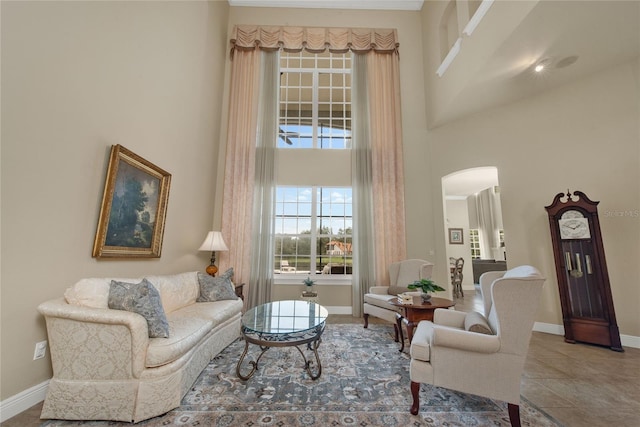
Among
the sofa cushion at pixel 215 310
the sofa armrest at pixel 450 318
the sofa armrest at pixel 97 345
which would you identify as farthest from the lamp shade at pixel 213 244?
the sofa armrest at pixel 450 318

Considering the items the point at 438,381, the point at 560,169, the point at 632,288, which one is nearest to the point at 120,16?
the point at 438,381

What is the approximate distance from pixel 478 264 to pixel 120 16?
10216 mm

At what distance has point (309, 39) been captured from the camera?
5.32 meters

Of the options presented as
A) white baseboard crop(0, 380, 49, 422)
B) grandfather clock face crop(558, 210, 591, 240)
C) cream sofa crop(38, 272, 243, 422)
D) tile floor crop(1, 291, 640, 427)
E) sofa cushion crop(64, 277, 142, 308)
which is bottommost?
tile floor crop(1, 291, 640, 427)

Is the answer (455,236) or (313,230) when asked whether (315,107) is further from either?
(455,236)

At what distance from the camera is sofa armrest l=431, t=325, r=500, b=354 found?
1.69 meters

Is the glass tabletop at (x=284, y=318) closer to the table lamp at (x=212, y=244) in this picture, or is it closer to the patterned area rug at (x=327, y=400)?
the patterned area rug at (x=327, y=400)

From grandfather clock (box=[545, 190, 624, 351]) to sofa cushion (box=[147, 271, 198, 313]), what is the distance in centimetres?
495

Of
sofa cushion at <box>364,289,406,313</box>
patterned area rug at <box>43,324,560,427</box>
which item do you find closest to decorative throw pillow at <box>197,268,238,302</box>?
patterned area rug at <box>43,324,560,427</box>

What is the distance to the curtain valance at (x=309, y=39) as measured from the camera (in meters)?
5.29

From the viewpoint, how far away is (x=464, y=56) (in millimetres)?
3943

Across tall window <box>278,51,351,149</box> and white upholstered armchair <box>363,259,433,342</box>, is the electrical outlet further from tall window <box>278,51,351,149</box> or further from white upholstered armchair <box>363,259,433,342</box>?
tall window <box>278,51,351,149</box>

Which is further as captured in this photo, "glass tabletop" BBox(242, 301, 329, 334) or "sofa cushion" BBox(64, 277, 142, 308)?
"glass tabletop" BBox(242, 301, 329, 334)

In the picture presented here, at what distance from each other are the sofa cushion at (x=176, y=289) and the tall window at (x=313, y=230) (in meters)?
1.83
